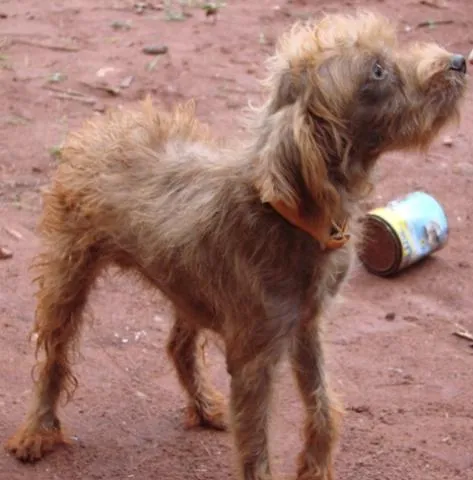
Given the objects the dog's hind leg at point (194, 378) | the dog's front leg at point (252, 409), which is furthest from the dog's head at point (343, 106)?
the dog's hind leg at point (194, 378)

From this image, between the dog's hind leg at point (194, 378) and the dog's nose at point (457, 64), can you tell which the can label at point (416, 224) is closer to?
the dog's hind leg at point (194, 378)

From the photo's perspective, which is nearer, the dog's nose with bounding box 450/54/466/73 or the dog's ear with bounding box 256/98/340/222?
the dog's ear with bounding box 256/98/340/222

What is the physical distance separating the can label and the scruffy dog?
179cm

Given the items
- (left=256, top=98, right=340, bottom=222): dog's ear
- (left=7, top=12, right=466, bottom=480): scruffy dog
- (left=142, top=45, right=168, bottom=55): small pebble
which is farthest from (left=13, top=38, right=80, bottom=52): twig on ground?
(left=256, top=98, right=340, bottom=222): dog's ear

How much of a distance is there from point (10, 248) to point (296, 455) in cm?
256

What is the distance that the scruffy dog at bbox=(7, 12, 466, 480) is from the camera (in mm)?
4402

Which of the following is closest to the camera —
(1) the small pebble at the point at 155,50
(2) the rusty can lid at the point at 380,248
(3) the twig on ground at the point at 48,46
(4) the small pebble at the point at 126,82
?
(2) the rusty can lid at the point at 380,248

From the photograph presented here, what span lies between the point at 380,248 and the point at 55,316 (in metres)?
2.33

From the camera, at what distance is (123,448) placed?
5719 mm

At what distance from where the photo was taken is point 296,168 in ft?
14.1

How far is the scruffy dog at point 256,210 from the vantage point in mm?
4402

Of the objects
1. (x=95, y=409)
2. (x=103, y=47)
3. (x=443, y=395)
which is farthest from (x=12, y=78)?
(x=443, y=395)

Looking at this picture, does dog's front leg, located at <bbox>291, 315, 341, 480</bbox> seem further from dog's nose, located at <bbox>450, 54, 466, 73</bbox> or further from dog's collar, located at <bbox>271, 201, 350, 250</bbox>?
dog's nose, located at <bbox>450, 54, 466, 73</bbox>

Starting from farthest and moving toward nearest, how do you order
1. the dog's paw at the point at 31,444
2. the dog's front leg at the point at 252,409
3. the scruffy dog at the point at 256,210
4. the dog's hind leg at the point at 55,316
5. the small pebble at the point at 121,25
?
the small pebble at the point at 121,25
the dog's paw at the point at 31,444
the dog's hind leg at the point at 55,316
the dog's front leg at the point at 252,409
the scruffy dog at the point at 256,210
